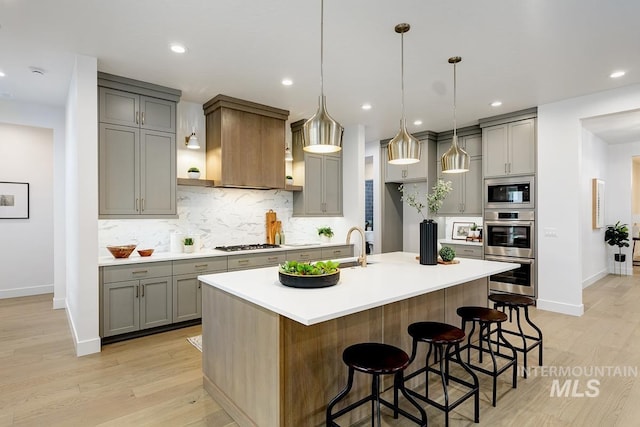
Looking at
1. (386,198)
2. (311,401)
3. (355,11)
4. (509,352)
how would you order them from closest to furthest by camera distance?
(311,401) → (355,11) → (509,352) → (386,198)

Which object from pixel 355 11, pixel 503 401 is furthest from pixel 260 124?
pixel 503 401

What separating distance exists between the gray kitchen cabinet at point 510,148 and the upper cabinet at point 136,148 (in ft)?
15.0

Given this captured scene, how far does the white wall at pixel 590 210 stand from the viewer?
Result: 6020mm

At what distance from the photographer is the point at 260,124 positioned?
4848 millimetres

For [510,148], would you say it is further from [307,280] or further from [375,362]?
[375,362]

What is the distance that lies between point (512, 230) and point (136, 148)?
204 inches

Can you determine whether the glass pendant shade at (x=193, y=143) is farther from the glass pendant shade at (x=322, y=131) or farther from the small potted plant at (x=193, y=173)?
the glass pendant shade at (x=322, y=131)

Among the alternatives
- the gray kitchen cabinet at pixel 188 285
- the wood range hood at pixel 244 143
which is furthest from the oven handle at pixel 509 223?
the gray kitchen cabinet at pixel 188 285

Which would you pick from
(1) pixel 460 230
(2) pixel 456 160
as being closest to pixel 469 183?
(1) pixel 460 230

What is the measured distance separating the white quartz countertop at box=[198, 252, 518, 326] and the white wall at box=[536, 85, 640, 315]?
2.09 meters

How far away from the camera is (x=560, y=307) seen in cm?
466

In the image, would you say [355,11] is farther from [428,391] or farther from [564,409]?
[564,409]

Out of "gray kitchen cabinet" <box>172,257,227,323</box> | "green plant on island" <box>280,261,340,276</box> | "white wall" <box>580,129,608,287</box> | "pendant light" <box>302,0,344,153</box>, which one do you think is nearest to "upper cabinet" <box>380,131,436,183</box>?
"white wall" <box>580,129,608,287</box>

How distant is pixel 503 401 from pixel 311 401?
1.47 metres
